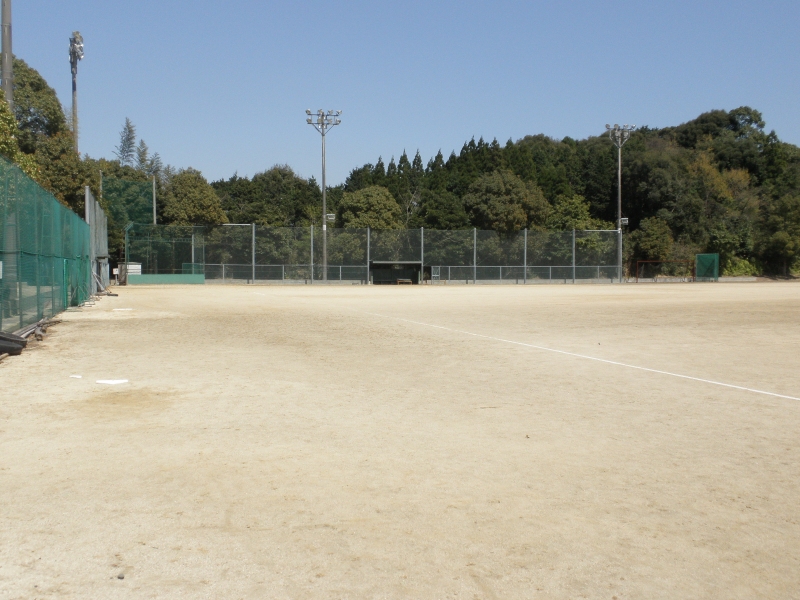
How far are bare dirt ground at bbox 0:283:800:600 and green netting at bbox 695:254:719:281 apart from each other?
56760mm

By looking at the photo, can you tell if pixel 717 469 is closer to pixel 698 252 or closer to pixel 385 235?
pixel 385 235

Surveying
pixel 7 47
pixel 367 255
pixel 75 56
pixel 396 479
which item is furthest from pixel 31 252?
pixel 367 255

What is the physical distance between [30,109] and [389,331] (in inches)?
1517

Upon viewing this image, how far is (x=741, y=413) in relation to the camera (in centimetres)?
691

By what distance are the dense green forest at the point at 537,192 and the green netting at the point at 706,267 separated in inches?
97.0

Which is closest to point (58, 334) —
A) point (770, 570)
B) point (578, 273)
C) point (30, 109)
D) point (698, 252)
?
point (770, 570)

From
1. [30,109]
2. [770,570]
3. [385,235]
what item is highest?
[30,109]

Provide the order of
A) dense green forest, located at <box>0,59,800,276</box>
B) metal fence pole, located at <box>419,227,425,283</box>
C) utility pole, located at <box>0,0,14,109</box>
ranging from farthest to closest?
1. metal fence pole, located at <box>419,227,425,283</box>
2. dense green forest, located at <box>0,59,800,276</box>
3. utility pole, located at <box>0,0,14,109</box>

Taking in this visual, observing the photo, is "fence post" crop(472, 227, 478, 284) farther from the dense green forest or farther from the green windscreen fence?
the green windscreen fence

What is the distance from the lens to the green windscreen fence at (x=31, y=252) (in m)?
11.9

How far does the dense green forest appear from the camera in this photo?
4697 cm

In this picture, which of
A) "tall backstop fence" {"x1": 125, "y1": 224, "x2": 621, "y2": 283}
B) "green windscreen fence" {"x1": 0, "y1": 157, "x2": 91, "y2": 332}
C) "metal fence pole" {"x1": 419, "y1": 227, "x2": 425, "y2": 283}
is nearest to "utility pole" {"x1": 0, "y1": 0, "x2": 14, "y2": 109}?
"green windscreen fence" {"x1": 0, "y1": 157, "x2": 91, "y2": 332}

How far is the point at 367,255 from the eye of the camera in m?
52.0

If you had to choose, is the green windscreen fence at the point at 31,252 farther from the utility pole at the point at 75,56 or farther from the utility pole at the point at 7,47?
the utility pole at the point at 75,56
